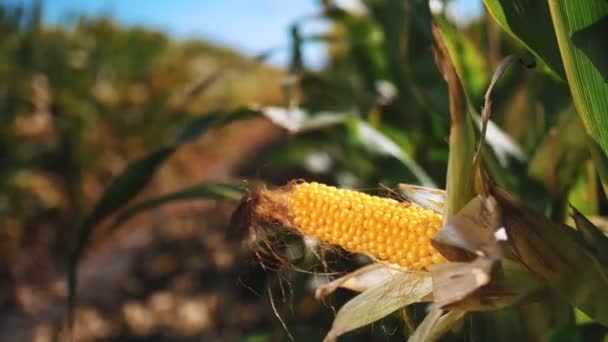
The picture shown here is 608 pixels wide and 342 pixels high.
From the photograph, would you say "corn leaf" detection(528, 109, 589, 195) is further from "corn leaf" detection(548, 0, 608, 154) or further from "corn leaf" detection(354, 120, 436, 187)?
"corn leaf" detection(548, 0, 608, 154)

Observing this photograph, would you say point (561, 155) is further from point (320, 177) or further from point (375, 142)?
point (320, 177)

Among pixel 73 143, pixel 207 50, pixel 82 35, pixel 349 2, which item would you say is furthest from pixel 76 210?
pixel 207 50

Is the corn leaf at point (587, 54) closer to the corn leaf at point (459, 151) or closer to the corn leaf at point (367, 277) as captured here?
the corn leaf at point (459, 151)

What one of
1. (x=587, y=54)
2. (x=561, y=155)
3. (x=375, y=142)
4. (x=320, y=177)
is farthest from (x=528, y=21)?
(x=320, y=177)

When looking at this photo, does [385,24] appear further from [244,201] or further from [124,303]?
[124,303]

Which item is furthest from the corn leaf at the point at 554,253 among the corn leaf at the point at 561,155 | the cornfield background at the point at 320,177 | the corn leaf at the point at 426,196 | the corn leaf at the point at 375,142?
the corn leaf at the point at 375,142
